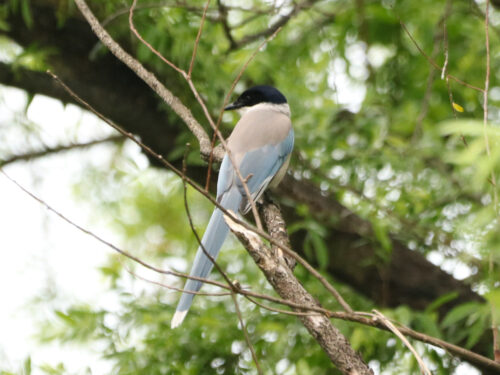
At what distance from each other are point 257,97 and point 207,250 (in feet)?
5.34

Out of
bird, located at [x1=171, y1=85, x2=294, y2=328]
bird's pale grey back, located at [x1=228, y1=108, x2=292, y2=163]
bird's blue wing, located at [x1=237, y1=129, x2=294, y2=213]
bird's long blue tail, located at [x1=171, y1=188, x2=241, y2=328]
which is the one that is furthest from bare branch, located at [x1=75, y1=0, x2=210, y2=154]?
bird's pale grey back, located at [x1=228, y1=108, x2=292, y2=163]

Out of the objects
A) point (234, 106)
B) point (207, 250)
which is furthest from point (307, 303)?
point (234, 106)

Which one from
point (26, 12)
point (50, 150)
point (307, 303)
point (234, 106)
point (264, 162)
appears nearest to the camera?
point (307, 303)

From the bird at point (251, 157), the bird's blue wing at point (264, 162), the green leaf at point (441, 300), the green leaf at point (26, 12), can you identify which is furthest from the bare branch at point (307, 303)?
the green leaf at point (26, 12)

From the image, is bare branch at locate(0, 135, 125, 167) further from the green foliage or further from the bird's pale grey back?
the bird's pale grey back

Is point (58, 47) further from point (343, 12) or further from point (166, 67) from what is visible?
point (343, 12)

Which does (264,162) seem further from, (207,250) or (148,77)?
(148,77)

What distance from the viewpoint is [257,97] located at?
4.39 metres

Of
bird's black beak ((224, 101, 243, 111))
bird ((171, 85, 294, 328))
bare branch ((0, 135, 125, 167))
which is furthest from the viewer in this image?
bare branch ((0, 135, 125, 167))

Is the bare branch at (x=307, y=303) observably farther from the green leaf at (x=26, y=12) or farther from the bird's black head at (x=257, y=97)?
the green leaf at (x=26, y=12)

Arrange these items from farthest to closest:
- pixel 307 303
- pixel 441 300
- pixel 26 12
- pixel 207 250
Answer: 1. pixel 26 12
2. pixel 441 300
3. pixel 207 250
4. pixel 307 303

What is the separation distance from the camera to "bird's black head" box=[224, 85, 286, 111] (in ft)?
14.3

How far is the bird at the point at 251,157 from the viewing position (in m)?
3.05

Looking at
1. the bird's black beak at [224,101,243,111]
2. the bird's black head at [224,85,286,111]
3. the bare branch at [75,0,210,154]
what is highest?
the bare branch at [75,0,210,154]
